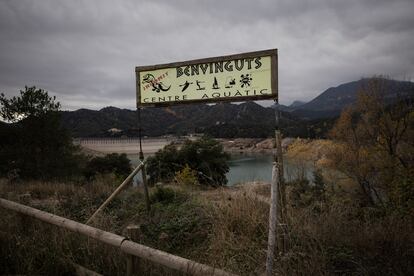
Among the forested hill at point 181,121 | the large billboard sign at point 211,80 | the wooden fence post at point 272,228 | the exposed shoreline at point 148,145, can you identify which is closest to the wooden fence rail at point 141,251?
the wooden fence post at point 272,228

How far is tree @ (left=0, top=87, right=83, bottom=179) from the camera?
2039 centimetres

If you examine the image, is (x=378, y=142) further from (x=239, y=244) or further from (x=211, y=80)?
(x=239, y=244)

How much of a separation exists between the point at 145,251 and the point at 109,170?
103ft

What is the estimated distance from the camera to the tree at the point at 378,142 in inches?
762

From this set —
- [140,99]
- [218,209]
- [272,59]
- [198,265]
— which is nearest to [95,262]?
[198,265]

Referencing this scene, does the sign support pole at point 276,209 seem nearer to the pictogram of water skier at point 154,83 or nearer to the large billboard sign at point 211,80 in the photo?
the large billboard sign at point 211,80

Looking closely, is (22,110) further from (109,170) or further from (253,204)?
(253,204)

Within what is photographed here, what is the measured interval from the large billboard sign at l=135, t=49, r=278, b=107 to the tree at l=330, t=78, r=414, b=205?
1736 cm

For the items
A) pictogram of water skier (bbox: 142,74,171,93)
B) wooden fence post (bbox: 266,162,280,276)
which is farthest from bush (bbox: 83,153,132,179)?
wooden fence post (bbox: 266,162,280,276)

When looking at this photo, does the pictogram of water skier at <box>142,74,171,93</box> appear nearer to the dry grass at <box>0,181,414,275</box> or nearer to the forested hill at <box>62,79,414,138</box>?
the dry grass at <box>0,181,414,275</box>

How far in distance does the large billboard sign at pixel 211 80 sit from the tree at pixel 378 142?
17358mm

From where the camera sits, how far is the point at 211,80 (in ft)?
13.9

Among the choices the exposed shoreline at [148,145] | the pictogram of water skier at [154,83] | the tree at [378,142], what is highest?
the pictogram of water skier at [154,83]

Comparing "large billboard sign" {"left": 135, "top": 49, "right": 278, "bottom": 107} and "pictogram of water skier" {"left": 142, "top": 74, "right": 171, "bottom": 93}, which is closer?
"large billboard sign" {"left": 135, "top": 49, "right": 278, "bottom": 107}
